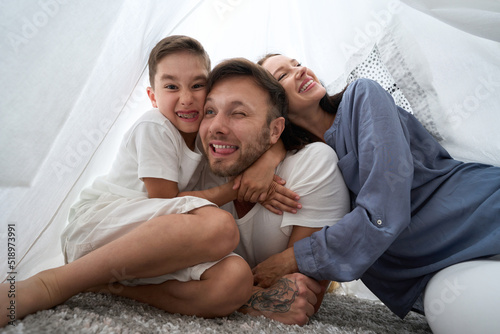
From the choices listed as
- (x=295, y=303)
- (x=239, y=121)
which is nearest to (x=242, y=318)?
(x=295, y=303)

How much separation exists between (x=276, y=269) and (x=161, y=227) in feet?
1.55

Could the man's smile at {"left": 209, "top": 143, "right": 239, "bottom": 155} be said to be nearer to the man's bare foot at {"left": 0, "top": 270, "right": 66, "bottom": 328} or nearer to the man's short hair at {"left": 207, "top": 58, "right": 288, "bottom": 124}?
the man's short hair at {"left": 207, "top": 58, "right": 288, "bottom": 124}

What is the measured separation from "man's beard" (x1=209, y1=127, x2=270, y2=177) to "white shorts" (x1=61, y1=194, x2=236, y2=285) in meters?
0.22

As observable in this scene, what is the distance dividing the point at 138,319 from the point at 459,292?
0.93 metres

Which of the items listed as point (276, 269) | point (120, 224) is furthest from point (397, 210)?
point (120, 224)

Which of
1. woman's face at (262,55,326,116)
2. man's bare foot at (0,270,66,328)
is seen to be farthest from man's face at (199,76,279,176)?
man's bare foot at (0,270,66,328)

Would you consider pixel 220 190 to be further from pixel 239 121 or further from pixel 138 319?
pixel 138 319

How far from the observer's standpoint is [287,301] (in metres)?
1.19

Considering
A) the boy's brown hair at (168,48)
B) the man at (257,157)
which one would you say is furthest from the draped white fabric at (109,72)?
the man at (257,157)

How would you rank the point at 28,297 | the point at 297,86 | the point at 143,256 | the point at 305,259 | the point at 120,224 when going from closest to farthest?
the point at 28,297 → the point at 143,256 → the point at 120,224 → the point at 305,259 → the point at 297,86

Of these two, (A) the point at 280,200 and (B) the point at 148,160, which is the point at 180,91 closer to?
(B) the point at 148,160

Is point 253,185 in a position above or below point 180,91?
below

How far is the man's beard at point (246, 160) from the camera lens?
140cm

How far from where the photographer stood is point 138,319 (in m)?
0.98
